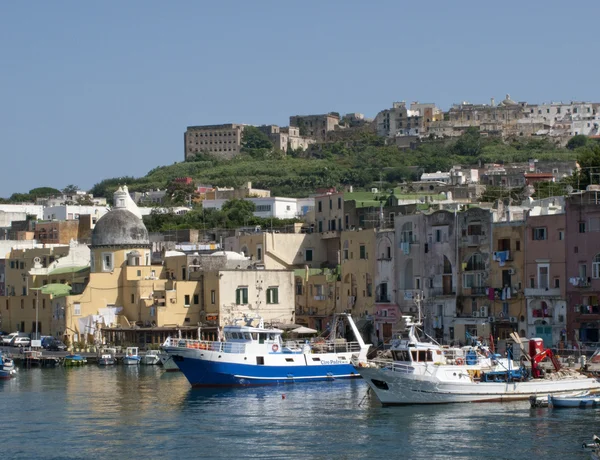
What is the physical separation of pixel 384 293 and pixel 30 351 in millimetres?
24303

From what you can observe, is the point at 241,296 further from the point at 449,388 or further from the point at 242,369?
the point at 449,388

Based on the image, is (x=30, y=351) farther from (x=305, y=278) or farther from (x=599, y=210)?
(x=599, y=210)

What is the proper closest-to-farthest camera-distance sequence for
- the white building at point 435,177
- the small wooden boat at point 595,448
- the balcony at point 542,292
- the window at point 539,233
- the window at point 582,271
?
the small wooden boat at point 595,448 < the window at point 582,271 < the balcony at point 542,292 < the window at point 539,233 < the white building at point 435,177

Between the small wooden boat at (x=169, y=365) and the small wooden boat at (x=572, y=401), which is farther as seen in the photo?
the small wooden boat at (x=169, y=365)

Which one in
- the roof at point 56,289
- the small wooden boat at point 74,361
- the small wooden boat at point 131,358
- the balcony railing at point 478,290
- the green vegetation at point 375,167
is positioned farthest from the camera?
the green vegetation at point 375,167

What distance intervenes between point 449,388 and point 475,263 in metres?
21.8

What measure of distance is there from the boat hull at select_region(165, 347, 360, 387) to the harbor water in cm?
126

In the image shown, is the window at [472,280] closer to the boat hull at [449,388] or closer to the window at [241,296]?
the window at [241,296]

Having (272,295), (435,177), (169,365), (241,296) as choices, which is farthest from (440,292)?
(435,177)

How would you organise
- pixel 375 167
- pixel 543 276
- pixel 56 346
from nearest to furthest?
pixel 543 276 → pixel 56 346 → pixel 375 167

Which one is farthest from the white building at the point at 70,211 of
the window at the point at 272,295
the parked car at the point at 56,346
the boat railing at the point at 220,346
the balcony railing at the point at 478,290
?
the boat railing at the point at 220,346

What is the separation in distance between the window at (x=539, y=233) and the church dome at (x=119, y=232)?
3204 cm

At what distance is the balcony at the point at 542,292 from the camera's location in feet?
247

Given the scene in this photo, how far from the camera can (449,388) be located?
60.5 metres
